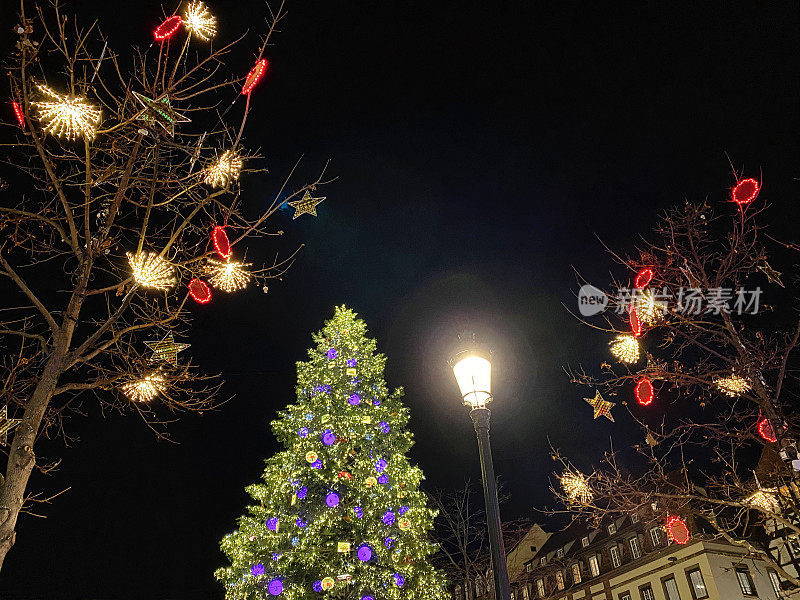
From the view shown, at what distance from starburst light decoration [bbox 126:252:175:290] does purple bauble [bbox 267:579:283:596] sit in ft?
34.1

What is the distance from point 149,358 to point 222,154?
2.78 m

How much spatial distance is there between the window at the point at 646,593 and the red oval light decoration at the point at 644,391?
3010cm

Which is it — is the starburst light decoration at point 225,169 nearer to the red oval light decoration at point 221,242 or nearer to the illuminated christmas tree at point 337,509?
the red oval light decoration at point 221,242

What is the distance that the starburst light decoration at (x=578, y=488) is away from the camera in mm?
10073

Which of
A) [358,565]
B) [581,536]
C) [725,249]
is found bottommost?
[358,565]

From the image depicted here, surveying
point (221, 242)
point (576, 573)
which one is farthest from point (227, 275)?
point (576, 573)

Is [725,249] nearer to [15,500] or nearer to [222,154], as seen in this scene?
[222,154]

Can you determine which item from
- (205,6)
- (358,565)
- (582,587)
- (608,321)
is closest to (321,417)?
(358,565)

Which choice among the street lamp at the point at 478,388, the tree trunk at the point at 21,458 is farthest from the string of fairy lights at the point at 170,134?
the street lamp at the point at 478,388

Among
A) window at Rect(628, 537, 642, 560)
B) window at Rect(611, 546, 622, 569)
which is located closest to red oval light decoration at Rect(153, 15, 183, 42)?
window at Rect(628, 537, 642, 560)

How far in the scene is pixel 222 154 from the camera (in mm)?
6645

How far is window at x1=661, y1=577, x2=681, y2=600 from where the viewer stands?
32013mm

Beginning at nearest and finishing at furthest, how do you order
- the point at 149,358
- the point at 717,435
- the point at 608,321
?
the point at 149,358 → the point at 717,435 → the point at 608,321

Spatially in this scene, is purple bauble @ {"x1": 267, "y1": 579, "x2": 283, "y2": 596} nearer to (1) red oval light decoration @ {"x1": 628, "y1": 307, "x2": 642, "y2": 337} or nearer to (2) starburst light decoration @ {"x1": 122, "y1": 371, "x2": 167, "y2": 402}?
(2) starburst light decoration @ {"x1": 122, "y1": 371, "x2": 167, "y2": 402}
